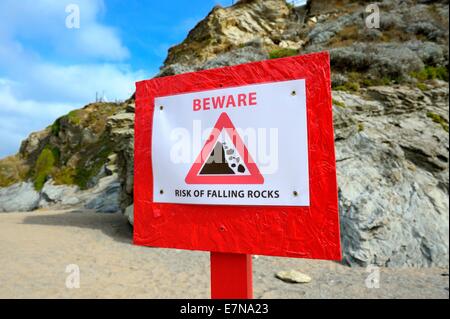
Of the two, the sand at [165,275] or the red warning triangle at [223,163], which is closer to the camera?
the red warning triangle at [223,163]

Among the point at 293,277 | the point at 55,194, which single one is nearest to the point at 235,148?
the point at 293,277

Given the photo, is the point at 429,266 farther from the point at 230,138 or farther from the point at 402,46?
the point at 402,46

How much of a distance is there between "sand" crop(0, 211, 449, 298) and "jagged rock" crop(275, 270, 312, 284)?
0.44 ft

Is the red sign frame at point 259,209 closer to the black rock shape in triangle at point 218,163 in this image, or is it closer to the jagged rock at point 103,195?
the black rock shape in triangle at point 218,163

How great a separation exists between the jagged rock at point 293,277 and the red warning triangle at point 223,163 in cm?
571

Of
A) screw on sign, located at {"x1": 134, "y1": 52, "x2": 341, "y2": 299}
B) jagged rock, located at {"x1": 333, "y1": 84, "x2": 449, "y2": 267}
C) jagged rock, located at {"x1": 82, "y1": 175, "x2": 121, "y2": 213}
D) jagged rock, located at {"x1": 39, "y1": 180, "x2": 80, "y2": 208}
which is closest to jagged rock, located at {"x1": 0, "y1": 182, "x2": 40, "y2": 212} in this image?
jagged rock, located at {"x1": 39, "y1": 180, "x2": 80, "y2": 208}

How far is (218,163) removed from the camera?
6.32 ft

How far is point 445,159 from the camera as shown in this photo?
9742 mm

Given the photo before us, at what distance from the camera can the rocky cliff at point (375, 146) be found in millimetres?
8039

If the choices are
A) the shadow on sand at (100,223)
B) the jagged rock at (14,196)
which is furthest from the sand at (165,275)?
the shadow on sand at (100,223)

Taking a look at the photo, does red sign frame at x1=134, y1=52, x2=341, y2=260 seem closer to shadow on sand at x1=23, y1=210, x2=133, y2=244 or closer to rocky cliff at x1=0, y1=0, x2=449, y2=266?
rocky cliff at x1=0, y1=0, x2=449, y2=266

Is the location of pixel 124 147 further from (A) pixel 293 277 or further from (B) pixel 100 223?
(A) pixel 293 277

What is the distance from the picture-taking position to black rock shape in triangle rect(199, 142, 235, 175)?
1.91 m

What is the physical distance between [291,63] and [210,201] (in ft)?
3.32
